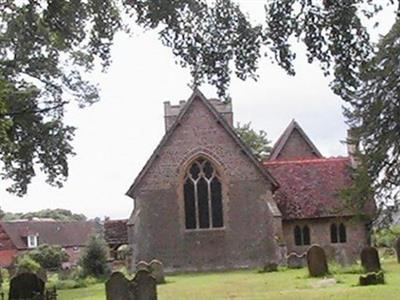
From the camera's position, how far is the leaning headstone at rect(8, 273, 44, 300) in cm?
2123

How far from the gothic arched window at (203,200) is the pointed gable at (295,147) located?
10758 mm

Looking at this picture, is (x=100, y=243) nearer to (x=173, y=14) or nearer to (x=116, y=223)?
(x=116, y=223)

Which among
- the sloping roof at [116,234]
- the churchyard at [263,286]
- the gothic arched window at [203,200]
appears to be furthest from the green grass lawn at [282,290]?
the sloping roof at [116,234]

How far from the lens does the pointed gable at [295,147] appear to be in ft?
168

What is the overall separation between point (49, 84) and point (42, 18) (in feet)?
64.3

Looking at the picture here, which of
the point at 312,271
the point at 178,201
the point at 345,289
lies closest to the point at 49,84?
the point at 178,201

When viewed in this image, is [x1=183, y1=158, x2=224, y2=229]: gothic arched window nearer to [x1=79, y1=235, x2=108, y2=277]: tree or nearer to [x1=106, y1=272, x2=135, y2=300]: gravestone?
[x1=79, y1=235, x2=108, y2=277]: tree

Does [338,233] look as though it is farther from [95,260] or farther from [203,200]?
[95,260]

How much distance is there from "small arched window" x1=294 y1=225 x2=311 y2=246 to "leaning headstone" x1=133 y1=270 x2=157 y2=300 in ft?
70.2

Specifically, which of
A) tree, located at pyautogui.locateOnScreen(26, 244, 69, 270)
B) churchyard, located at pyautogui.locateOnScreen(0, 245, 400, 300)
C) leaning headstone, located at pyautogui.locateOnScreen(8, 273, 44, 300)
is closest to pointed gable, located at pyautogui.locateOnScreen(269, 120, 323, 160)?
churchyard, located at pyautogui.locateOnScreen(0, 245, 400, 300)

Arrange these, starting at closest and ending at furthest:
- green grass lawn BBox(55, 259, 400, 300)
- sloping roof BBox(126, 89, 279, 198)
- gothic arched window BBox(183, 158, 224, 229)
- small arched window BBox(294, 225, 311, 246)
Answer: green grass lawn BBox(55, 259, 400, 300)
gothic arched window BBox(183, 158, 224, 229)
small arched window BBox(294, 225, 311, 246)
sloping roof BBox(126, 89, 279, 198)

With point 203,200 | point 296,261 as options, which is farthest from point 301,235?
point 203,200

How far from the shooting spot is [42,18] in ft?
46.7

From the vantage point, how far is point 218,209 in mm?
41094
